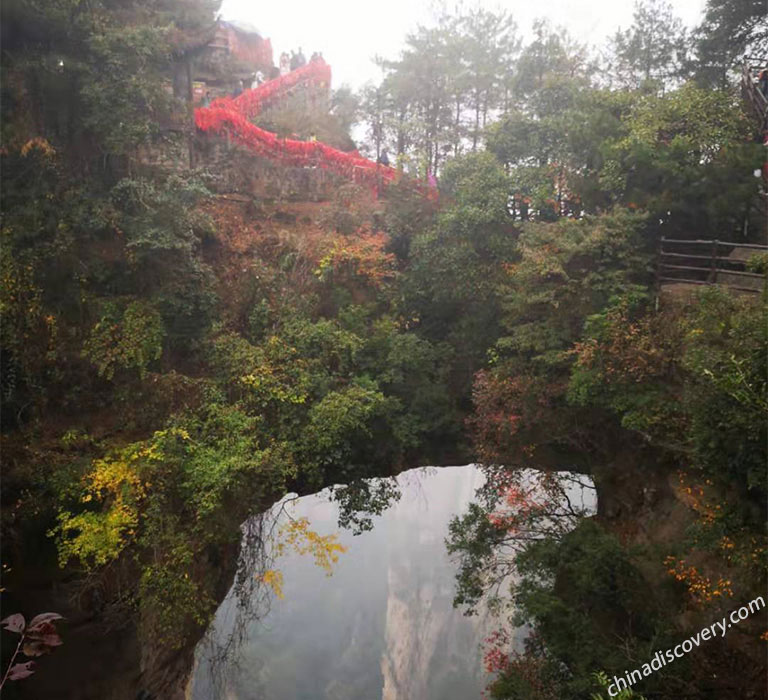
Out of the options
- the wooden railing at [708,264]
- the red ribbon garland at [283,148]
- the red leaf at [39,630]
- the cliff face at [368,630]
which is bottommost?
the cliff face at [368,630]

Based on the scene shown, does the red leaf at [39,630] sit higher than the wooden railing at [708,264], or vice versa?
the wooden railing at [708,264]

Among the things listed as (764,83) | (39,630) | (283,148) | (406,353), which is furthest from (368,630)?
(764,83)

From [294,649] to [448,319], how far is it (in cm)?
1870

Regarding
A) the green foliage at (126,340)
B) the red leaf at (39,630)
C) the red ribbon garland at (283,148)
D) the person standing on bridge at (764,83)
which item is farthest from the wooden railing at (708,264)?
the red leaf at (39,630)

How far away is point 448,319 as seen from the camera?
16000 mm

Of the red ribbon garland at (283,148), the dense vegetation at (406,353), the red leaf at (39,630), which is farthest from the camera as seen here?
the red ribbon garland at (283,148)

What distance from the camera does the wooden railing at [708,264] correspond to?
11117mm

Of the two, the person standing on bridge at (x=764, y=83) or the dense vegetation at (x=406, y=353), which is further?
the person standing on bridge at (x=764, y=83)

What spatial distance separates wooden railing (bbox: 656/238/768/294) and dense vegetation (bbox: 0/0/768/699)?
0.50 m

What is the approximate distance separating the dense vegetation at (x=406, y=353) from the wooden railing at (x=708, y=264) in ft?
1.65

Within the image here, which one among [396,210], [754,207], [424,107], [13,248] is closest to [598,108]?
[754,207]

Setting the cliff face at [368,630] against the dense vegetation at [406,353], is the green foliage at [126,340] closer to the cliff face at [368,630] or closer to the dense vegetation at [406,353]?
the dense vegetation at [406,353]

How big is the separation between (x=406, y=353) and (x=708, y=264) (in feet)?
24.7

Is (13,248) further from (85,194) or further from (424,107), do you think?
(424,107)
